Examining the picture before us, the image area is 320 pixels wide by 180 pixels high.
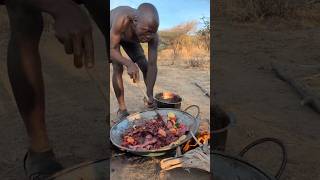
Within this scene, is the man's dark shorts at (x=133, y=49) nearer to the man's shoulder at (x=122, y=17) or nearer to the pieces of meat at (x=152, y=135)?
the man's shoulder at (x=122, y=17)

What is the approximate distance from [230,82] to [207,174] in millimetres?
2572

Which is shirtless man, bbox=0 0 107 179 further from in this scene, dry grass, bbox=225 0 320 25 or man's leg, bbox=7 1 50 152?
dry grass, bbox=225 0 320 25

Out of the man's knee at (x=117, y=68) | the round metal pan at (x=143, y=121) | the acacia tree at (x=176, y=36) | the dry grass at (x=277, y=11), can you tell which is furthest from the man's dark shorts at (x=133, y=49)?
the dry grass at (x=277, y=11)

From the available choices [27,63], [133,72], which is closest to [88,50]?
[27,63]

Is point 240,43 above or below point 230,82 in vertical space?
above

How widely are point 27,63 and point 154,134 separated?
2.54 feet

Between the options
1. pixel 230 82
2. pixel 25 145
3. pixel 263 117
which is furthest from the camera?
pixel 230 82

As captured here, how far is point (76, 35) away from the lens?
1480mm

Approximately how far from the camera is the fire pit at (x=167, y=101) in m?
3.63

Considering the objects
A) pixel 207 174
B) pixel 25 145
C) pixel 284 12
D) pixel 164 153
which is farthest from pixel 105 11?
pixel 284 12

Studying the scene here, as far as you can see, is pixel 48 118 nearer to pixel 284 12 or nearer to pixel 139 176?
pixel 139 176

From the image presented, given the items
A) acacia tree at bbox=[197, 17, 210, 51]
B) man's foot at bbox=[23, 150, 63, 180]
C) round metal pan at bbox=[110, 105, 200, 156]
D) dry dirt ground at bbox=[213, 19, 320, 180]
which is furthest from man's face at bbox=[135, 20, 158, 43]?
acacia tree at bbox=[197, 17, 210, 51]

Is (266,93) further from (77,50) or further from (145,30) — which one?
(77,50)

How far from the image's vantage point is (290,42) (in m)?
6.17
